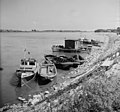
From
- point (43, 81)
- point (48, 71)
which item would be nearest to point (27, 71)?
point (43, 81)

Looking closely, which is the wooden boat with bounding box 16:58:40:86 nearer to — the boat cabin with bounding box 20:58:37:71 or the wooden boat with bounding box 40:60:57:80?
the boat cabin with bounding box 20:58:37:71

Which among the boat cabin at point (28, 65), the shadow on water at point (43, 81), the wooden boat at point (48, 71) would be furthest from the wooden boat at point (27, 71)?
the shadow on water at point (43, 81)

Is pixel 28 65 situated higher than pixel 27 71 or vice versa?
pixel 28 65

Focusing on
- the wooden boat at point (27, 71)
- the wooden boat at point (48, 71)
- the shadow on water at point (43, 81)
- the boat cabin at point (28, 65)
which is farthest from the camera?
the boat cabin at point (28, 65)

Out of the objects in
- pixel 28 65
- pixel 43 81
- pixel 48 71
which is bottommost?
pixel 43 81

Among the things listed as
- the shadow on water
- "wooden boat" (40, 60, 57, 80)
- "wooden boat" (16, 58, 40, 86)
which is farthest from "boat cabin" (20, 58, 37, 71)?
the shadow on water

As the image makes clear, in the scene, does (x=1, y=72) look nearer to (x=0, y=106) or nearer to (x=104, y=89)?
(x=0, y=106)

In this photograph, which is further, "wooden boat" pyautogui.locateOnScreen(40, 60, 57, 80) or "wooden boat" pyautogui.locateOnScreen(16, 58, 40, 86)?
"wooden boat" pyautogui.locateOnScreen(40, 60, 57, 80)

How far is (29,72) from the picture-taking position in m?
15.1

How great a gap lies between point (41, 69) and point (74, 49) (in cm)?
1956

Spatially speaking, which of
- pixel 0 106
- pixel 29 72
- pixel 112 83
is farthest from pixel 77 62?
pixel 112 83

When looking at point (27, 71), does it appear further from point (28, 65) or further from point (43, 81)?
point (43, 81)

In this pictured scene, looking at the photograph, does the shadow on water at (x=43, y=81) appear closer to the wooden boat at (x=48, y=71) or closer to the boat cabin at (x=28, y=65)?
the wooden boat at (x=48, y=71)

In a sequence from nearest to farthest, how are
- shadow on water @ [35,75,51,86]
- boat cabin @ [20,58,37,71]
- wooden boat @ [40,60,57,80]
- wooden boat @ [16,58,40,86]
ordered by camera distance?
wooden boat @ [16,58,40,86]
shadow on water @ [35,75,51,86]
wooden boat @ [40,60,57,80]
boat cabin @ [20,58,37,71]
